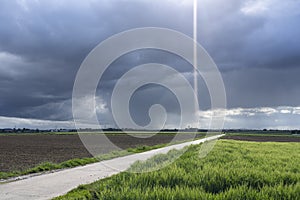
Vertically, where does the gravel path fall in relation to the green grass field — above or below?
below

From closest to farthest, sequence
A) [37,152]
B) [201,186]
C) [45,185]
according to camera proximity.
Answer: [201,186] < [45,185] < [37,152]

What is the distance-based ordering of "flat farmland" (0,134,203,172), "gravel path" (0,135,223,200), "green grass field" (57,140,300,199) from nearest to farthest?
"green grass field" (57,140,300,199) < "gravel path" (0,135,223,200) < "flat farmland" (0,134,203,172)

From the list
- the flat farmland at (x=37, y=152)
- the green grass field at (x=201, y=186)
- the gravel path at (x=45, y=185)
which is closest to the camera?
the green grass field at (x=201, y=186)

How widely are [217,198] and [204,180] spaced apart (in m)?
2.38

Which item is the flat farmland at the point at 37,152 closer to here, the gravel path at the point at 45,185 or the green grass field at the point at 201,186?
the gravel path at the point at 45,185

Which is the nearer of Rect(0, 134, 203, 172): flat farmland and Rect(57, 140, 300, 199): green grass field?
Rect(57, 140, 300, 199): green grass field

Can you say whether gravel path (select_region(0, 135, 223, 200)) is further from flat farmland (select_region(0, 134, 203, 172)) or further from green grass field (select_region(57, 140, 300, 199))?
flat farmland (select_region(0, 134, 203, 172))

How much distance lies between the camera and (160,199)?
680 cm

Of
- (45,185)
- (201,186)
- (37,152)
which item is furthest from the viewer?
(37,152)

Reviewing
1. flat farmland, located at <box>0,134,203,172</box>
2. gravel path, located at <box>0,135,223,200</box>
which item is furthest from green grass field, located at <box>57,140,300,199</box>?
flat farmland, located at <box>0,134,203,172</box>

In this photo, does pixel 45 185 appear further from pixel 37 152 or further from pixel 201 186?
pixel 37 152

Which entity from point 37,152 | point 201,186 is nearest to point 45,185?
point 201,186

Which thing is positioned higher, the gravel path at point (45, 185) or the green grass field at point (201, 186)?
the green grass field at point (201, 186)

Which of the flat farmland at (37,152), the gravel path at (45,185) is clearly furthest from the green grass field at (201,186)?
the flat farmland at (37,152)
